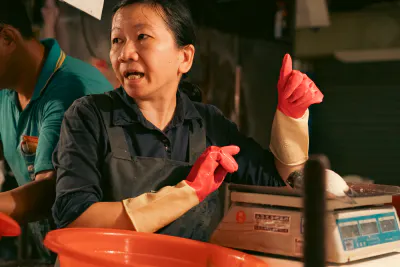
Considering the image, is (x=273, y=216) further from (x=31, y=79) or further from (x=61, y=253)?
(x=31, y=79)

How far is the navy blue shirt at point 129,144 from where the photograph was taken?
1.16 metres

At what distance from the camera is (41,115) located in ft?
4.49

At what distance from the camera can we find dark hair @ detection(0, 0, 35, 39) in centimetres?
133

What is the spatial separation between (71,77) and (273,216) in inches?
27.5

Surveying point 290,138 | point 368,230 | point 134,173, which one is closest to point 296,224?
point 368,230

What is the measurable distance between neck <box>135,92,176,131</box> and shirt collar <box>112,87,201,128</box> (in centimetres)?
2

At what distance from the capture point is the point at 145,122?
1302 mm

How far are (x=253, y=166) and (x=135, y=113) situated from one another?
1.27ft

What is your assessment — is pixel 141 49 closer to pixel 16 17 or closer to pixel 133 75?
pixel 133 75

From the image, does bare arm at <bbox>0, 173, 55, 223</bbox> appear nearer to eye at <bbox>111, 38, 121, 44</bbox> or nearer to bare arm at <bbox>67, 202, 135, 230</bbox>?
bare arm at <bbox>67, 202, 135, 230</bbox>

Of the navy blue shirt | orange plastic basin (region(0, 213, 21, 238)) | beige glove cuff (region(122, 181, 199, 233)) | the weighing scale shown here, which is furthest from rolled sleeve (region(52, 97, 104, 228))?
the weighing scale

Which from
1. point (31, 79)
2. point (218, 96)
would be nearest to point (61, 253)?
point (31, 79)

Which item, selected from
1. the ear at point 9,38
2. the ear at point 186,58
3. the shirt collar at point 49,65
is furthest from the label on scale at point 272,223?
the ear at point 9,38

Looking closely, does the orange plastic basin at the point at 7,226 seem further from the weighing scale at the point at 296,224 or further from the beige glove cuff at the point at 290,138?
the beige glove cuff at the point at 290,138
